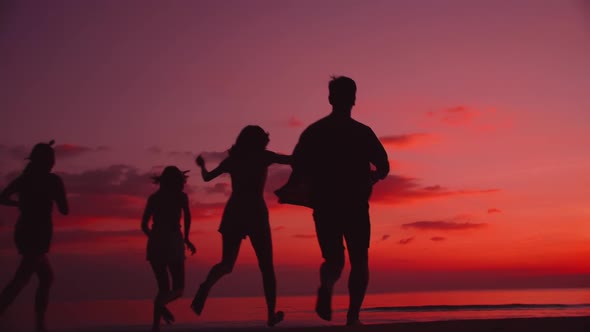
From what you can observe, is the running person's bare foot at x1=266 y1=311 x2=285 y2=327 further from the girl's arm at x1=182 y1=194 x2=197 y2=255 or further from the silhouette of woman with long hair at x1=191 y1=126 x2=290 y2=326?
the girl's arm at x1=182 y1=194 x2=197 y2=255

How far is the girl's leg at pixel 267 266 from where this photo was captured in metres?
7.98

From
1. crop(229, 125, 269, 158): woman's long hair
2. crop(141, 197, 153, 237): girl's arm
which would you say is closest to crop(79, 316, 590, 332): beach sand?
crop(229, 125, 269, 158): woman's long hair

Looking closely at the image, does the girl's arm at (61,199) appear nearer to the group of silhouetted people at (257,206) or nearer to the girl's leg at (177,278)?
the group of silhouetted people at (257,206)

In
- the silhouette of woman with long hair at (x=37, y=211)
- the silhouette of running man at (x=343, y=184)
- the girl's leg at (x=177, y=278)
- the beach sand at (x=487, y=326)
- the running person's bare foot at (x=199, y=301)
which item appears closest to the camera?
the beach sand at (x=487, y=326)

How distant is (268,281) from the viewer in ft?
26.7

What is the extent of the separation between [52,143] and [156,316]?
2.50 metres

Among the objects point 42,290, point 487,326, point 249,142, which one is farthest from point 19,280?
point 487,326

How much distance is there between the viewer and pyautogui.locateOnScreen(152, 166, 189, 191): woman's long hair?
9.01 metres

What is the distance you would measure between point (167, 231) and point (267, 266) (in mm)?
1622

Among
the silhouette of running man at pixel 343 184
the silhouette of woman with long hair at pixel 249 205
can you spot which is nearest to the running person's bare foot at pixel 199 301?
the silhouette of woman with long hair at pixel 249 205

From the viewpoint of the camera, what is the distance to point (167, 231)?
8.98 metres

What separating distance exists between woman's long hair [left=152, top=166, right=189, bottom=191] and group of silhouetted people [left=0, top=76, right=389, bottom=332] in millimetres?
13

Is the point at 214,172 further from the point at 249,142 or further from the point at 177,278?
the point at 177,278

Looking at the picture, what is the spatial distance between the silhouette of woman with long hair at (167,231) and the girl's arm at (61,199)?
1002 mm
